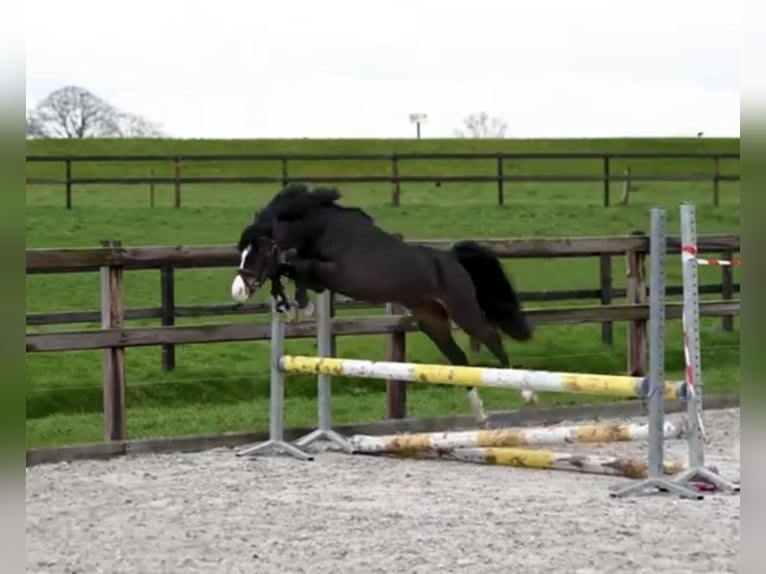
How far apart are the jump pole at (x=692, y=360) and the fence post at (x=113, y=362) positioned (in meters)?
2.91

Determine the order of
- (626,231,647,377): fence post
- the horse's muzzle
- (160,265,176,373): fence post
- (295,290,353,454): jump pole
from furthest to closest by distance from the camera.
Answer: (160,265,176,373): fence post → (626,231,647,377): fence post → (295,290,353,454): jump pole → the horse's muzzle

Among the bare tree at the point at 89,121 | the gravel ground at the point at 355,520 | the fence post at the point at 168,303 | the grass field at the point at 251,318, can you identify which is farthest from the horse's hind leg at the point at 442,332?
the bare tree at the point at 89,121

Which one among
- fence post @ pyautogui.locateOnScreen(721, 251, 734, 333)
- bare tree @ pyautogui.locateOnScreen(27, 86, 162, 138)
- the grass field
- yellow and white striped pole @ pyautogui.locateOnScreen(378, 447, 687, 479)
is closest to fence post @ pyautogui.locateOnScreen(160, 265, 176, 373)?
the grass field

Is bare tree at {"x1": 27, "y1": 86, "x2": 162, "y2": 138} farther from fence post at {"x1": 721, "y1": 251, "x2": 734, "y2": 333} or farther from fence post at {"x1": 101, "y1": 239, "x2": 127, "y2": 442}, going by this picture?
fence post at {"x1": 721, "y1": 251, "x2": 734, "y2": 333}

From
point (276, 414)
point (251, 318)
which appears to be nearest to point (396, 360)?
point (276, 414)

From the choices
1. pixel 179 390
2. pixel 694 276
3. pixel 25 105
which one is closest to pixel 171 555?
pixel 694 276

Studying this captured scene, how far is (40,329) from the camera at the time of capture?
941cm

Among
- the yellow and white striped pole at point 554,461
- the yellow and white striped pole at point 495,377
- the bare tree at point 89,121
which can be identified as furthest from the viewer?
the bare tree at point 89,121

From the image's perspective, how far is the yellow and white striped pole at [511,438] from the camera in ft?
17.3

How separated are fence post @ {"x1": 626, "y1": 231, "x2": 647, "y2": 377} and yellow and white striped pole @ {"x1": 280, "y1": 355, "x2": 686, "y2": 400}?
2.06m

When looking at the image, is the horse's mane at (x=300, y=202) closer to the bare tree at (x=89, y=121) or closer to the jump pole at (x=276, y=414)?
the jump pole at (x=276, y=414)

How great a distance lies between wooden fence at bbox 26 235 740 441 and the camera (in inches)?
243

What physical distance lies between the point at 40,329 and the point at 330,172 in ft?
38.7

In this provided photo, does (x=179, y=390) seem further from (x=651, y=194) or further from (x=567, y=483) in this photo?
(x=651, y=194)
